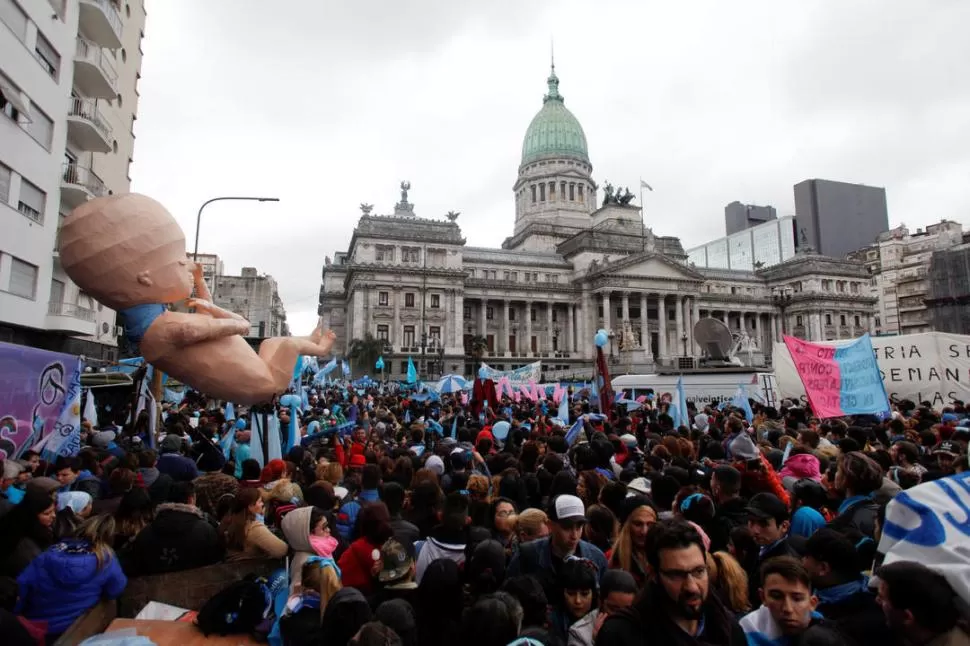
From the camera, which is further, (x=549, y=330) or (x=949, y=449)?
(x=549, y=330)

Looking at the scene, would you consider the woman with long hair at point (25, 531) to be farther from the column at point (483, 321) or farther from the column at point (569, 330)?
the column at point (569, 330)

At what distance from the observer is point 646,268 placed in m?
65.1

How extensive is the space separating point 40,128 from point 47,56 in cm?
264

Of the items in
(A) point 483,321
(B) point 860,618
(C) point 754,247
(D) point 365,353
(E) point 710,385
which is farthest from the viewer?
(C) point 754,247

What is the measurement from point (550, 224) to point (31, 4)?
63.0 metres

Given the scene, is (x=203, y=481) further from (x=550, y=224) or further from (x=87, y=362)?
(x=550, y=224)

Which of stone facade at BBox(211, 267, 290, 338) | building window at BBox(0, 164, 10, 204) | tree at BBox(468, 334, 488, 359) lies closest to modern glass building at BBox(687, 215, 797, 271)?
tree at BBox(468, 334, 488, 359)

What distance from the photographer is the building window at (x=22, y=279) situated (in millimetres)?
17484

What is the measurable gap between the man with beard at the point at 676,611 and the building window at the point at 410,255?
58094mm

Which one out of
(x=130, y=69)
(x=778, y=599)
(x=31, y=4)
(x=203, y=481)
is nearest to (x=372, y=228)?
(x=130, y=69)

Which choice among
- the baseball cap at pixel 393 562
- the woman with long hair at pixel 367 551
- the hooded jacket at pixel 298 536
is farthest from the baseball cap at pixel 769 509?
the hooded jacket at pixel 298 536

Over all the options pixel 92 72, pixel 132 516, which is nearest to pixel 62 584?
pixel 132 516

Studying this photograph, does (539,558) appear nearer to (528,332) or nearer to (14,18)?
(14,18)

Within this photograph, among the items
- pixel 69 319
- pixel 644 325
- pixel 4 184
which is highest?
pixel 644 325
